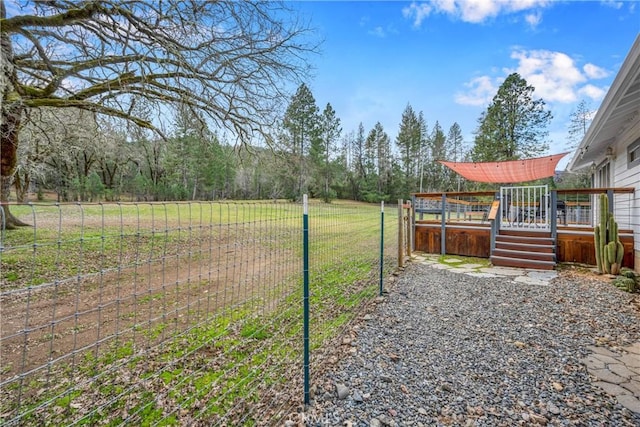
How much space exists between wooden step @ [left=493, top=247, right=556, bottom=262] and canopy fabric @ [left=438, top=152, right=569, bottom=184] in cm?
325

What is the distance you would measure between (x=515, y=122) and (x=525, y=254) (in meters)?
15.2

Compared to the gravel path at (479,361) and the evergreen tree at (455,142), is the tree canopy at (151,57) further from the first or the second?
the evergreen tree at (455,142)

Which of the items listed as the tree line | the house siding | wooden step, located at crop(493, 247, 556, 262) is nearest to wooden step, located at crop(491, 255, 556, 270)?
wooden step, located at crop(493, 247, 556, 262)

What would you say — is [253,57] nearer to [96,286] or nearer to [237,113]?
[237,113]

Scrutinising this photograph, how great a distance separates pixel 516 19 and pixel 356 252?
768 centimetres

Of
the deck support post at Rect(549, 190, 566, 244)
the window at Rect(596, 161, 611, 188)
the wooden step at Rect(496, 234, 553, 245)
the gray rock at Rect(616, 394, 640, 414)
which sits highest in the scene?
the window at Rect(596, 161, 611, 188)

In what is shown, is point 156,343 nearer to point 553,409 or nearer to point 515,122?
point 553,409

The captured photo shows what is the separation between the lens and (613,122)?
5785mm

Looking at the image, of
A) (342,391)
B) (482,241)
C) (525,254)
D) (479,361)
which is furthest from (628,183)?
(342,391)

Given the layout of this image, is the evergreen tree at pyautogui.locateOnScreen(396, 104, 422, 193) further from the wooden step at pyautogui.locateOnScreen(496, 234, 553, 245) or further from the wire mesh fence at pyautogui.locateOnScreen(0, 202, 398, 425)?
the wire mesh fence at pyautogui.locateOnScreen(0, 202, 398, 425)

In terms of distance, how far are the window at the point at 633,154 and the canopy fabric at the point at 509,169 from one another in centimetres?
203

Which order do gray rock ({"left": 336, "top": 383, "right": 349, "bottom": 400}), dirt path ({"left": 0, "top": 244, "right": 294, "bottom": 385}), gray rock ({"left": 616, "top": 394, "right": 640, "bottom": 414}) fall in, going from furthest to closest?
dirt path ({"left": 0, "top": 244, "right": 294, "bottom": 385}), gray rock ({"left": 336, "top": 383, "right": 349, "bottom": 400}), gray rock ({"left": 616, "top": 394, "right": 640, "bottom": 414})

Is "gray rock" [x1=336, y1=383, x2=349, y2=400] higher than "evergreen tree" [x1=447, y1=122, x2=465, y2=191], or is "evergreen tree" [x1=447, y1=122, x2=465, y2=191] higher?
"evergreen tree" [x1=447, y1=122, x2=465, y2=191]

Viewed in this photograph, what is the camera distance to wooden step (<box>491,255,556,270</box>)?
6.25 meters
